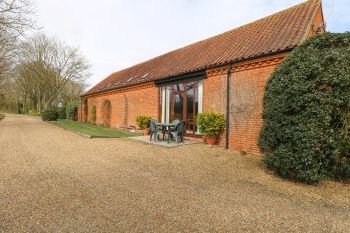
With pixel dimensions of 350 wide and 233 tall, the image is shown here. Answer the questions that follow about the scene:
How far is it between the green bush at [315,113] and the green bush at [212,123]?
3.49 meters

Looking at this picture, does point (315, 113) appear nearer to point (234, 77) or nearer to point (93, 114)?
point (234, 77)

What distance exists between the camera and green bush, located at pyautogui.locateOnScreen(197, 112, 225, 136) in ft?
27.1

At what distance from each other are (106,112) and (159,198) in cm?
1567

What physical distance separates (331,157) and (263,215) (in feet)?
7.06

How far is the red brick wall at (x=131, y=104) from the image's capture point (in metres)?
12.6

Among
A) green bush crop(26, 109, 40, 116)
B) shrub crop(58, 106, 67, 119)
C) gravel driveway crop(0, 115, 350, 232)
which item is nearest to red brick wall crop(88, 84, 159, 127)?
gravel driveway crop(0, 115, 350, 232)

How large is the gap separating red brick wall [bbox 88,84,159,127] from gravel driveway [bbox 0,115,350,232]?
6.64 m

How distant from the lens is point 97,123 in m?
20.1

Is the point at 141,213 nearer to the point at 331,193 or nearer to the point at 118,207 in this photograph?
the point at 118,207

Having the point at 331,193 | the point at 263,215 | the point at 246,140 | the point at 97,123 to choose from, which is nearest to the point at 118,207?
the point at 263,215

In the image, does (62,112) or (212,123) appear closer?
(212,123)

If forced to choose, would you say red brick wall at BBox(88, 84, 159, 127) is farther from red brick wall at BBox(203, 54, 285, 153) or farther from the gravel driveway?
the gravel driveway

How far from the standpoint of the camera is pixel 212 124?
8.27 m

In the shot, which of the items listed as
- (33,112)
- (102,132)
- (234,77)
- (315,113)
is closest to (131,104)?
(102,132)
